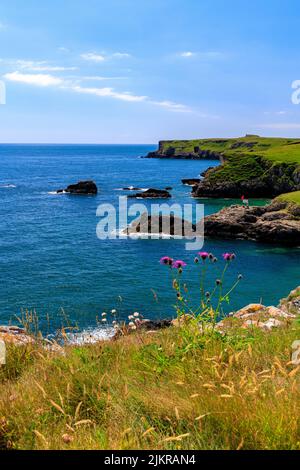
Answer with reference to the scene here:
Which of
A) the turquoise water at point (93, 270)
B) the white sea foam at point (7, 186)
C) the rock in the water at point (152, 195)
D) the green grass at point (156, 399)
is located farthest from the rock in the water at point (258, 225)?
the white sea foam at point (7, 186)

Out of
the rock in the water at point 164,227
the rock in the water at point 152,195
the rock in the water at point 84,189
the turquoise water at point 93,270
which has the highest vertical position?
the rock in the water at point 84,189

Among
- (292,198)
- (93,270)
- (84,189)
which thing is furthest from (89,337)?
(84,189)

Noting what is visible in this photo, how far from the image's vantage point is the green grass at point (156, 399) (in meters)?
3.67

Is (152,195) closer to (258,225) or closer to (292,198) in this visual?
(292,198)

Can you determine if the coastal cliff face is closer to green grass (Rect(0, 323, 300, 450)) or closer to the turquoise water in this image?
the turquoise water

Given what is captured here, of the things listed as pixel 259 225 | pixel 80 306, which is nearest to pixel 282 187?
pixel 259 225

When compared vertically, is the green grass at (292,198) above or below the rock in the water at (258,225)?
above

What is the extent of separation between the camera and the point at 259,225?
183 ft

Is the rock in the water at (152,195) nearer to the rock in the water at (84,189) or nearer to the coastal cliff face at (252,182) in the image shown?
the coastal cliff face at (252,182)

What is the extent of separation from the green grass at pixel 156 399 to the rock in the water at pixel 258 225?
162 feet

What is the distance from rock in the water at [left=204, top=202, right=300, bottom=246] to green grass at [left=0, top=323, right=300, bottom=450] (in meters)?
49.4
